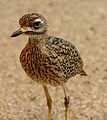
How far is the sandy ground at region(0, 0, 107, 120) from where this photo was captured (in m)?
4.99

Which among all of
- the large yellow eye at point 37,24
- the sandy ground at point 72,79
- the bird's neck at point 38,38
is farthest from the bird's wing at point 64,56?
the sandy ground at point 72,79

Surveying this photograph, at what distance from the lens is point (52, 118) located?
Answer: 484 cm

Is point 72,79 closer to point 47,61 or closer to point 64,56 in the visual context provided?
point 64,56

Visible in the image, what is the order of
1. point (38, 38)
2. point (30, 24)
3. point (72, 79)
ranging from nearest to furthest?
point (30, 24) → point (38, 38) → point (72, 79)

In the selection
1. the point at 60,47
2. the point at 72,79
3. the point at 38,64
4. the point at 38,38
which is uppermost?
the point at 38,38

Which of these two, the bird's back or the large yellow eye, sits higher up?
the large yellow eye

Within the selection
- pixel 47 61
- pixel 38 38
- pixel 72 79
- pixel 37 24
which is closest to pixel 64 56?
pixel 47 61

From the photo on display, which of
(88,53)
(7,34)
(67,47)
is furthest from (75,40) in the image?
(67,47)

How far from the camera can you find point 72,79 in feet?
18.7

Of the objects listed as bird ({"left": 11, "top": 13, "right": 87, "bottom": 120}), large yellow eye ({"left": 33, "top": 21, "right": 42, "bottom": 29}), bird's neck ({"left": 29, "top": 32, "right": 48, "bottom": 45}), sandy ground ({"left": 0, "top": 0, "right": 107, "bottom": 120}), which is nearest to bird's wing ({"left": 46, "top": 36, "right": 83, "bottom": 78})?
bird ({"left": 11, "top": 13, "right": 87, "bottom": 120})

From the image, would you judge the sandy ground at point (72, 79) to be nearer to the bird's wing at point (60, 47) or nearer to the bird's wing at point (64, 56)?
the bird's wing at point (64, 56)

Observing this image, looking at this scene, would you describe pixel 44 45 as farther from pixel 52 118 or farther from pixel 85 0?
pixel 85 0

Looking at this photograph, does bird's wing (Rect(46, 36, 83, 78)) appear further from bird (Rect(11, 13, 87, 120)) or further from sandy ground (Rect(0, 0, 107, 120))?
sandy ground (Rect(0, 0, 107, 120))

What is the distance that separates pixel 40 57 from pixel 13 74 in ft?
5.82
